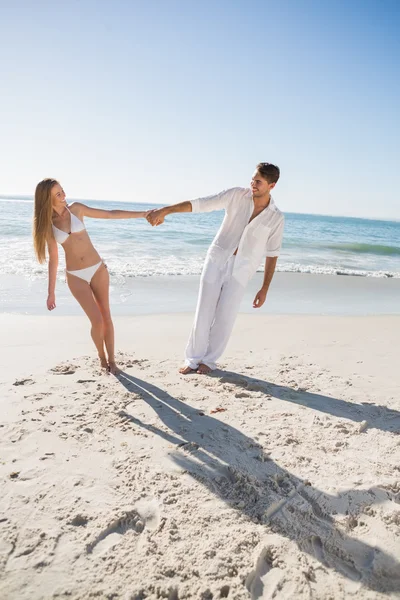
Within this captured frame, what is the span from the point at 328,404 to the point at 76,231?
2890mm

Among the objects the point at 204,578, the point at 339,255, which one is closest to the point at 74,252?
the point at 204,578

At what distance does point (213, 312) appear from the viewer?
14.6ft

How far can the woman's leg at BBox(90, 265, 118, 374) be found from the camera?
4281 mm

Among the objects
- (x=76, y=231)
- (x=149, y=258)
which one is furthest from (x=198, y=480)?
(x=149, y=258)

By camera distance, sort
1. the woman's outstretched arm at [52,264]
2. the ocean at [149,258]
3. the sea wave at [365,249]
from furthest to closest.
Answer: the sea wave at [365,249], the ocean at [149,258], the woman's outstretched arm at [52,264]

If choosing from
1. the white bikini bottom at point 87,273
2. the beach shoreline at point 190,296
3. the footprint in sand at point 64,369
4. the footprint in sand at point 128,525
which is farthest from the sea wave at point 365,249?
the footprint in sand at point 128,525

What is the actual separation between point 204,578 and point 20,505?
1.11 m

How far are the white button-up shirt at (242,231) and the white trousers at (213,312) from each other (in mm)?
86

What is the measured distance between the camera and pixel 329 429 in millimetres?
3299

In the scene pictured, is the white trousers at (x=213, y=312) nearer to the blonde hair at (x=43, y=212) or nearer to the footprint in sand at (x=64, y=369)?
the footprint in sand at (x=64, y=369)

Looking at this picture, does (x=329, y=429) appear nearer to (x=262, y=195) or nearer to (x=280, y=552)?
(x=280, y=552)

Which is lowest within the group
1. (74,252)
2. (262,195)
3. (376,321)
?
(376,321)

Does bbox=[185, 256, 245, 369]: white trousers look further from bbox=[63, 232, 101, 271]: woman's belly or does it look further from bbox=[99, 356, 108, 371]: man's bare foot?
bbox=[63, 232, 101, 271]: woman's belly

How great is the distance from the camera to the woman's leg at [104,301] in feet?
14.0
